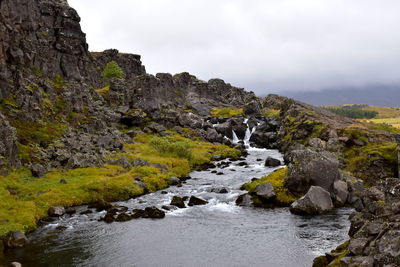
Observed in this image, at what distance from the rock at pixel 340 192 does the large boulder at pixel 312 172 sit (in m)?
0.77

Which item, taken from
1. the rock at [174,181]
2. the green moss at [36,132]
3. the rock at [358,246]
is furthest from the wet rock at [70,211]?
the rock at [358,246]

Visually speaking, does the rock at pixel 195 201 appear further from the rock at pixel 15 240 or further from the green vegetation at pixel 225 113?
the green vegetation at pixel 225 113

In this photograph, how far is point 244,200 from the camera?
5741 centimetres

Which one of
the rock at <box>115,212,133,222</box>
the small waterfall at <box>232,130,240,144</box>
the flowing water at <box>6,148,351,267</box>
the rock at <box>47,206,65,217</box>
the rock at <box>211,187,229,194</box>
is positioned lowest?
the flowing water at <box>6,148,351,267</box>

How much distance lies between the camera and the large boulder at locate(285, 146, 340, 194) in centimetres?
5666

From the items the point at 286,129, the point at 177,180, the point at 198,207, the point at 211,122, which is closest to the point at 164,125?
the point at 211,122

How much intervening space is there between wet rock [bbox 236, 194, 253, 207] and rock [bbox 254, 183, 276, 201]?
1692mm

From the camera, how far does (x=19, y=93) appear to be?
8281 cm

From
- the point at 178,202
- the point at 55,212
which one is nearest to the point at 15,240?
the point at 55,212

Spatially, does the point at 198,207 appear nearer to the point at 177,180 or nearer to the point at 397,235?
the point at 177,180

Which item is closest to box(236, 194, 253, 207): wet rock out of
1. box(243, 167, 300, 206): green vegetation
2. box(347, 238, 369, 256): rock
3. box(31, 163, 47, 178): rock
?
box(243, 167, 300, 206): green vegetation

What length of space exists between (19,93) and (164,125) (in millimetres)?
63992

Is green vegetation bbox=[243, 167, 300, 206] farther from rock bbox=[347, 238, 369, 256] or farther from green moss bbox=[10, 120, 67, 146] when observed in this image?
green moss bbox=[10, 120, 67, 146]

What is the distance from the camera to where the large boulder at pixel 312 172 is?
5666 cm
